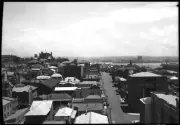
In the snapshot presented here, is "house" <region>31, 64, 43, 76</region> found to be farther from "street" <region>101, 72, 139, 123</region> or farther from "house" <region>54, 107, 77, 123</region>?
"house" <region>54, 107, 77, 123</region>

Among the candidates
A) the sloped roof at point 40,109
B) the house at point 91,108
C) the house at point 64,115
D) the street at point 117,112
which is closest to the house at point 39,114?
the sloped roof at point 40,109

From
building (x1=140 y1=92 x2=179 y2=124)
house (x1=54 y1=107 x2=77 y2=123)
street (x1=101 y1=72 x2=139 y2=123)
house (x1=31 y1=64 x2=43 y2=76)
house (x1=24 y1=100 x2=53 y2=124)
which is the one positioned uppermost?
building (x1=140 y1=92 x2=179 y2=124)

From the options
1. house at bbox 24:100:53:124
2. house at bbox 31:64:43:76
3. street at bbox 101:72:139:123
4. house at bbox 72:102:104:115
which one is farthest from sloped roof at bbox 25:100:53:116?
house at bbox 31:64:43:76

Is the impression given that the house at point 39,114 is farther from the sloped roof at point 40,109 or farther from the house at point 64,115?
the house at point 64,115

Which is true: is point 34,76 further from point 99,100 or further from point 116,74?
point 99,100

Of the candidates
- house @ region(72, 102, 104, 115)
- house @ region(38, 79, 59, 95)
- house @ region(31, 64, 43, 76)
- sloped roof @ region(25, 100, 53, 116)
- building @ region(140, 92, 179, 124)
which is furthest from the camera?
house @ region(31, 64, 43, 76)

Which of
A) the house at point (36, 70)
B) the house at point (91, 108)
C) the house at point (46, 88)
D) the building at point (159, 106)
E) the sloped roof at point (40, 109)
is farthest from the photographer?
the house at point (36, 70)

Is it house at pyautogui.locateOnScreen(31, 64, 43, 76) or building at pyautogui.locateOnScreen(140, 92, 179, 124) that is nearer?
building at pyautogui.locateOnScreen(140, 92, 179, 124)

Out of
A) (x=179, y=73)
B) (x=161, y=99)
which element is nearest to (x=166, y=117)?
(x=161, y=99)

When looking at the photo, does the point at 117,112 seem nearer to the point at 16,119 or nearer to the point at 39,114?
the point at 39,114
